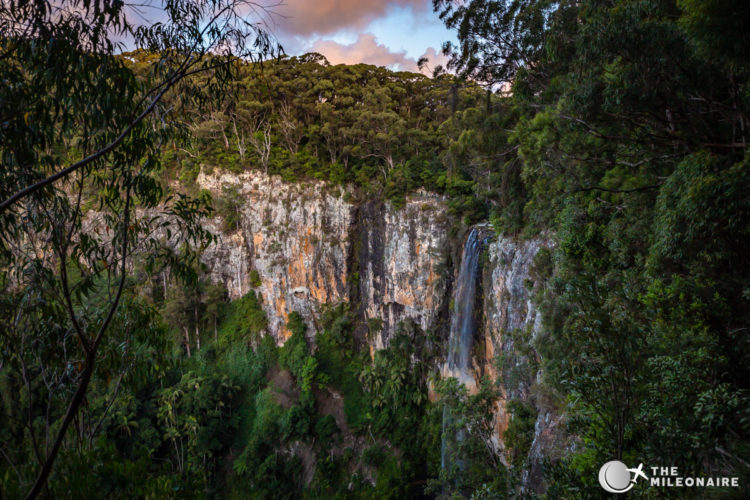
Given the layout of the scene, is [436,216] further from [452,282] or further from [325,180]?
[325,180]

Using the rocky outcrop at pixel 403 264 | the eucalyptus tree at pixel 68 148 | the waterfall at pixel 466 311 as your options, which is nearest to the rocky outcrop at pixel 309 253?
the rocky outcrop at pixel 403 264

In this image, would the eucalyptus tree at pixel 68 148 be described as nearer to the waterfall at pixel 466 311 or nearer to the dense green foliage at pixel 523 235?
the dense green foliage at pixel 523 235

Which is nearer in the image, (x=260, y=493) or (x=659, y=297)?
(x=659, y=297)

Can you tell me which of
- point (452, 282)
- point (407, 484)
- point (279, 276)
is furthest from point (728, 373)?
point (279, 276)

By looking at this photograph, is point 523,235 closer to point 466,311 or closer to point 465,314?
point 466,311

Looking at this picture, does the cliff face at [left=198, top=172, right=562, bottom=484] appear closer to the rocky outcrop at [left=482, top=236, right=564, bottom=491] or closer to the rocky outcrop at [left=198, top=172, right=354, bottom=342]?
the rocky outcrop at [left=198, top=172, right=354, bottom=342]

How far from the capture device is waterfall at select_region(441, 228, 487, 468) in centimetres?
1358

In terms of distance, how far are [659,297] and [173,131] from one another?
588 centimetres

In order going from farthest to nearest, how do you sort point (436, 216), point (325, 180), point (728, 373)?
point (325, 180)
point (436, 216)
point (728, 373)

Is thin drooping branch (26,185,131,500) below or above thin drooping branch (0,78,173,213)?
below

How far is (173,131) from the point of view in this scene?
3961 mm

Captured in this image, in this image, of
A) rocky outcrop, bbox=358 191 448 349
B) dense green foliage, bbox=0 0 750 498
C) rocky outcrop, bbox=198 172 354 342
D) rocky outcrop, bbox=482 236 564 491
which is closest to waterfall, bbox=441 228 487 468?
rocky outcrop, bbox=482 236 564 491

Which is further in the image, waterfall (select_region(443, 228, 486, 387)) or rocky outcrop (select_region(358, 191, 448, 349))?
rocky outcrop (select_region(358, 191, 448, 349))

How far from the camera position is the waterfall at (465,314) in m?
13.6
